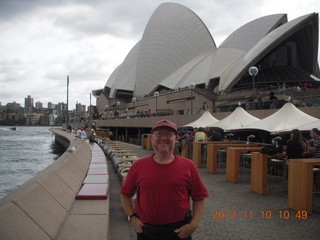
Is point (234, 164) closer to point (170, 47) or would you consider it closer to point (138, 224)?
point (138, 224)

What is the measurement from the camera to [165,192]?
81.2 inches

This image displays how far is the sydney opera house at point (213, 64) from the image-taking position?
2795 cm

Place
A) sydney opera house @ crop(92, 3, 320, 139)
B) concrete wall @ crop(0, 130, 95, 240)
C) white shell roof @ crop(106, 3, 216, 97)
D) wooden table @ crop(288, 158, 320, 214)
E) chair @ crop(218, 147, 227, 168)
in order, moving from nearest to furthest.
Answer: concrete wall @ crop(0, 130, 95, 240), wooden table @ crop(288, 158, 320, 214), chair @ crop(218, 147, 227, 168), sydney opera house @ crop(92, 3, 320, 139), white shell roof @ crop(106, 3, 216, 97)

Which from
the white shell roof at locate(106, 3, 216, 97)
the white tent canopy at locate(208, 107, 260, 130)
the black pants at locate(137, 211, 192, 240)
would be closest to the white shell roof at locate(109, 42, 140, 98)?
the white shell roof at locate(106, 3, 216, 97)

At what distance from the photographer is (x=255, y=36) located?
34156 mm

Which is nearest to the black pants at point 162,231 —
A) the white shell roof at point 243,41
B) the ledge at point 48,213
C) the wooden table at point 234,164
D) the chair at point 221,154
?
the ledge at point 48,213

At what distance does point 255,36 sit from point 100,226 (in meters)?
34.6

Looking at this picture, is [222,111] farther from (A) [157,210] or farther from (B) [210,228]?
(A) [157,210]

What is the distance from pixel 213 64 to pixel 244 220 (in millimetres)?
32290

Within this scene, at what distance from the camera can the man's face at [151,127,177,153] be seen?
86.5 inches

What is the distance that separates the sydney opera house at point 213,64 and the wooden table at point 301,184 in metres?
11.8

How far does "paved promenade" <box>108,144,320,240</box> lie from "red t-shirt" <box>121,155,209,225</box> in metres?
1.89

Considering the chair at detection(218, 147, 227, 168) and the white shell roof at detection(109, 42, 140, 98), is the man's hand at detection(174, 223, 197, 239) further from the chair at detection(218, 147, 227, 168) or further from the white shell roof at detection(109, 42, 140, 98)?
the white shell roof at detection(109, 42, 140, 98)

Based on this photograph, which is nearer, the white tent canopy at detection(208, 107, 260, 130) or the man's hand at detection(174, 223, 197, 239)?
the man's hand at detection(174, 223, 197, 239)
